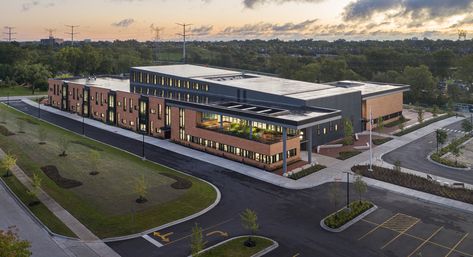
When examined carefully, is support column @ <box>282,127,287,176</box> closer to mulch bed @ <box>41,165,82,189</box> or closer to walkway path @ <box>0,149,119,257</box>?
mulch bed @ <box>41,165,82,189</box>

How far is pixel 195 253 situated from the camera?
119 ft

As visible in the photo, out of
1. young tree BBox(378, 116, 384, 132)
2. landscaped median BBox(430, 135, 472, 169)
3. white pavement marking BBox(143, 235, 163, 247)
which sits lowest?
white pavement marking BBox(143, 235, 163, 247)

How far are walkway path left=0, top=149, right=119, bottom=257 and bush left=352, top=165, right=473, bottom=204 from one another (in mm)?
39537

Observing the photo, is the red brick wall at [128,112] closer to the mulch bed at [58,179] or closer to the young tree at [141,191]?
the mulch bed at [58,179]

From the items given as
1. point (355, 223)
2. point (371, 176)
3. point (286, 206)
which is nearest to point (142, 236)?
point (286, 206)

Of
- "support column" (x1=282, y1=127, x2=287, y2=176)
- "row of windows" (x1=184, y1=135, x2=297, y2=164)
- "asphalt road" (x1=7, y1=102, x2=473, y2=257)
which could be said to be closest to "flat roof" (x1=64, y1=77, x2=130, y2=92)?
"row of windows" (x1=184, y1=135, x2=297, y2=164)

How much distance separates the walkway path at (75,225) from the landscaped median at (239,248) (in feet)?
30.7

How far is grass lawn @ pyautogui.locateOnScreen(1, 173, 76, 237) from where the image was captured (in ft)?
142

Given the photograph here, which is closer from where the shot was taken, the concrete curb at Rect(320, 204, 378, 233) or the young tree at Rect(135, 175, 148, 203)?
the concrete curb at Rect(320, 204, 378, 233)

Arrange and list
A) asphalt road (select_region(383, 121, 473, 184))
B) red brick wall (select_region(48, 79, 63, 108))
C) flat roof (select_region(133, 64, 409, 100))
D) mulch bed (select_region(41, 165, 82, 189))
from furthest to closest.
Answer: red brick wall (select_region(48, 79, 63, 108))
flat roof (select_region(133, 64, 409, 100))
asphalt road (select_region(383, 121, 473, 184))
mulch bed (select_region(41, 165, 82, 189))

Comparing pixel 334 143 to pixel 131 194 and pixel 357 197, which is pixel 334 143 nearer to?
pixel 357 197

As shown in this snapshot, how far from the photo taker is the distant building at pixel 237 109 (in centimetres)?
6912

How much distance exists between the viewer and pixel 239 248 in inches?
1572

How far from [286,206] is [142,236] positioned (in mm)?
18259
